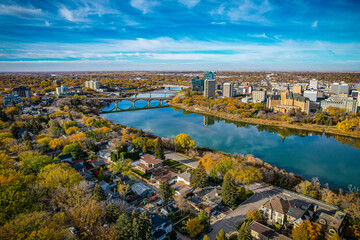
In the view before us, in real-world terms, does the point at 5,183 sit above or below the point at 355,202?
above

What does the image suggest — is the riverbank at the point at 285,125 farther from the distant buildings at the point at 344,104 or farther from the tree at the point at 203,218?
the tree at the point at 203,218

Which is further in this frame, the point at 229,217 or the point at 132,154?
the point at 132,154

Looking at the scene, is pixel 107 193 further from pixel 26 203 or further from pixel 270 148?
pixel 270 148

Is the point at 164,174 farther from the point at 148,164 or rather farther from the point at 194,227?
the point at 194,227

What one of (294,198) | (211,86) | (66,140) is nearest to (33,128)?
(66,140)

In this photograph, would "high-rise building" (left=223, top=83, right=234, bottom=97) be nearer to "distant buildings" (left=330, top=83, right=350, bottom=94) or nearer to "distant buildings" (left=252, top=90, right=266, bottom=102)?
"distant buildings" (left=252, top=90, right=266, bottom=102)

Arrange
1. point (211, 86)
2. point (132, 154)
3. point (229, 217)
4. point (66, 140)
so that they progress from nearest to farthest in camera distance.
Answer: point (229, 217) → point (132, 154) → point (66, 140) → point (211, 86)

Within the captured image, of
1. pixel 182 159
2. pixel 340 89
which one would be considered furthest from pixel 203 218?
pixel 340 89

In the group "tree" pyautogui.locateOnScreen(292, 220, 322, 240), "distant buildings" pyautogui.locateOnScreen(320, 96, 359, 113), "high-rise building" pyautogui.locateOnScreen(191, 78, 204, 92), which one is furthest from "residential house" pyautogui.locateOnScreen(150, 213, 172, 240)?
"high-rise building" pyautogui.locateOnScreen(191, 78, 204, 92)
